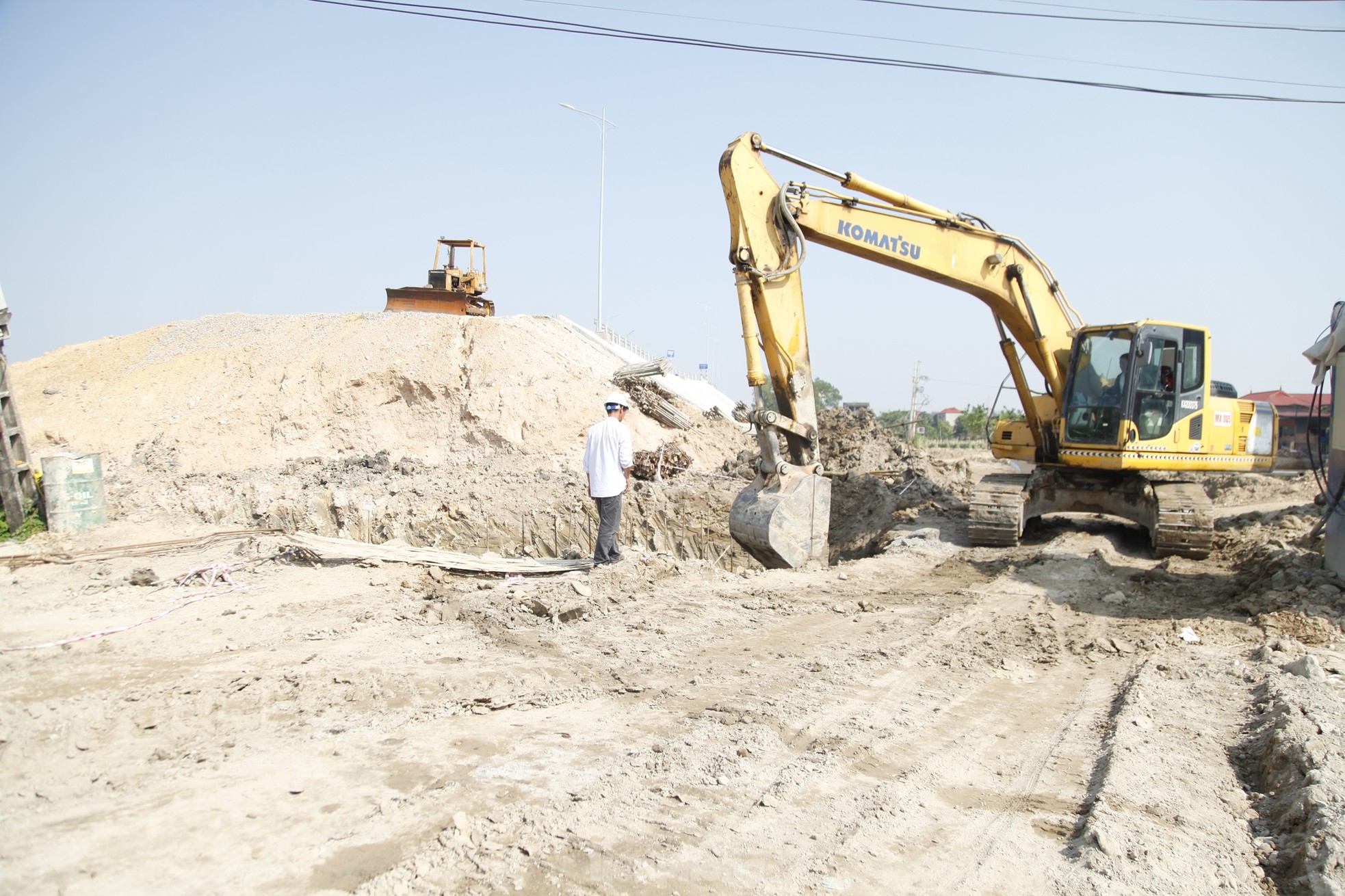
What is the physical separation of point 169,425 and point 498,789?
17341 mm

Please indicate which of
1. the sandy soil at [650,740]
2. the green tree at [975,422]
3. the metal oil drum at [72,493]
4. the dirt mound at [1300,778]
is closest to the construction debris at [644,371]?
the metal oil drum at [72,493]

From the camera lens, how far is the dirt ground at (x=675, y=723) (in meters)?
3.11

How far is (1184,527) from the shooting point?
9242mm

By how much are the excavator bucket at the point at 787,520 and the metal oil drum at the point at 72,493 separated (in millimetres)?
7157

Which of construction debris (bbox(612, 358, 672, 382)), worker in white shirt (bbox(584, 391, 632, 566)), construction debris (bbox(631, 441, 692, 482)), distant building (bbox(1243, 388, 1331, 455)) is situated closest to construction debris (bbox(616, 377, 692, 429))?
construction debris (bbox(612, 358, 672, 382))

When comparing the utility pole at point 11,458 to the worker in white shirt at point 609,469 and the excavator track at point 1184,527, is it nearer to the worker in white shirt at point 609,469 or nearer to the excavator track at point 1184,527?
the worker in white shirt at point 609,469

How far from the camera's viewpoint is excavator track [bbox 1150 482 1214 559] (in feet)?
30.2

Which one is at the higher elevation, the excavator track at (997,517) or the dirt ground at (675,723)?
the excavator track at (997,517)

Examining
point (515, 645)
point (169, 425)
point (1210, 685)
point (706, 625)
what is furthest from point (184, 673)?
point (169, 425)

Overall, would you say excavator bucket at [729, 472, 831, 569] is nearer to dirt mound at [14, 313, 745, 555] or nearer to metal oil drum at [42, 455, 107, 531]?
dirt mound at [14, 313, 745, 555]

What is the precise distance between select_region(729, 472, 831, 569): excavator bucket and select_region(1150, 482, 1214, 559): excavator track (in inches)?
155

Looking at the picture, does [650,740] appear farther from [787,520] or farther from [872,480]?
[872,480]

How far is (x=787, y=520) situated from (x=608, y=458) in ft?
6.52

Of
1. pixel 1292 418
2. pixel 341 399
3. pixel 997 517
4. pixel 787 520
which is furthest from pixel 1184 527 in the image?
pixel 1292 418
